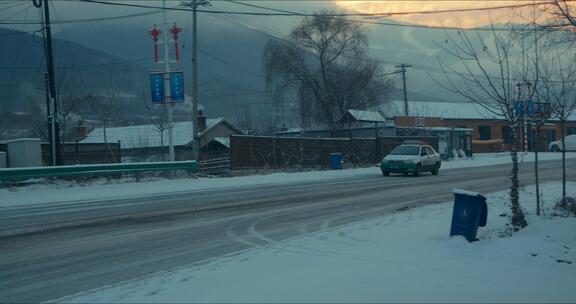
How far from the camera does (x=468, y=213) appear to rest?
9289mm

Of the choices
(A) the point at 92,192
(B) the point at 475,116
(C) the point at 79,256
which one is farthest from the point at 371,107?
(C) the point at 79,256

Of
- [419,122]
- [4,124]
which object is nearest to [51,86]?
[419,122]

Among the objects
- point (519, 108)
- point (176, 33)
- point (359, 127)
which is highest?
point (176, 33)

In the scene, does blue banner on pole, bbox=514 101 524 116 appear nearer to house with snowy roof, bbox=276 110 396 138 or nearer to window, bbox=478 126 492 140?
house with snowy roof, bbox=276 110 396 138

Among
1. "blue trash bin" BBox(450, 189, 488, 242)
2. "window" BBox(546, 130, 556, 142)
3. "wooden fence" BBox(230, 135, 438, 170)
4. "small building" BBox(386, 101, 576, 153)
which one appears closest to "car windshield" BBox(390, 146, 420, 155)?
"wooden fence" BBox(230, 135, 438, 170)

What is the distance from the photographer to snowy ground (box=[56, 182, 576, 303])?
6.59 metres

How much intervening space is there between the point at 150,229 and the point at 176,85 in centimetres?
2021

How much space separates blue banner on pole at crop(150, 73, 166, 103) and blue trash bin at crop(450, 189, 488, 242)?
24.1 meters

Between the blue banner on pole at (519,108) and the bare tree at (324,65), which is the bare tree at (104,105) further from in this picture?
the blue banner on pole at (519,108)

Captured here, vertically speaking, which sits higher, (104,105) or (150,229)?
(104,105)

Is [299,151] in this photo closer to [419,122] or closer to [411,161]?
[411,161]

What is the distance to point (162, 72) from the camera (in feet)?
103

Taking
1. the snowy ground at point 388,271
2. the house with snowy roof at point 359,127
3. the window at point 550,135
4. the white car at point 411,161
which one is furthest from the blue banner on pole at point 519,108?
the window at point 550,135

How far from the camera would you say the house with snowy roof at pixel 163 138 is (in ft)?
168
